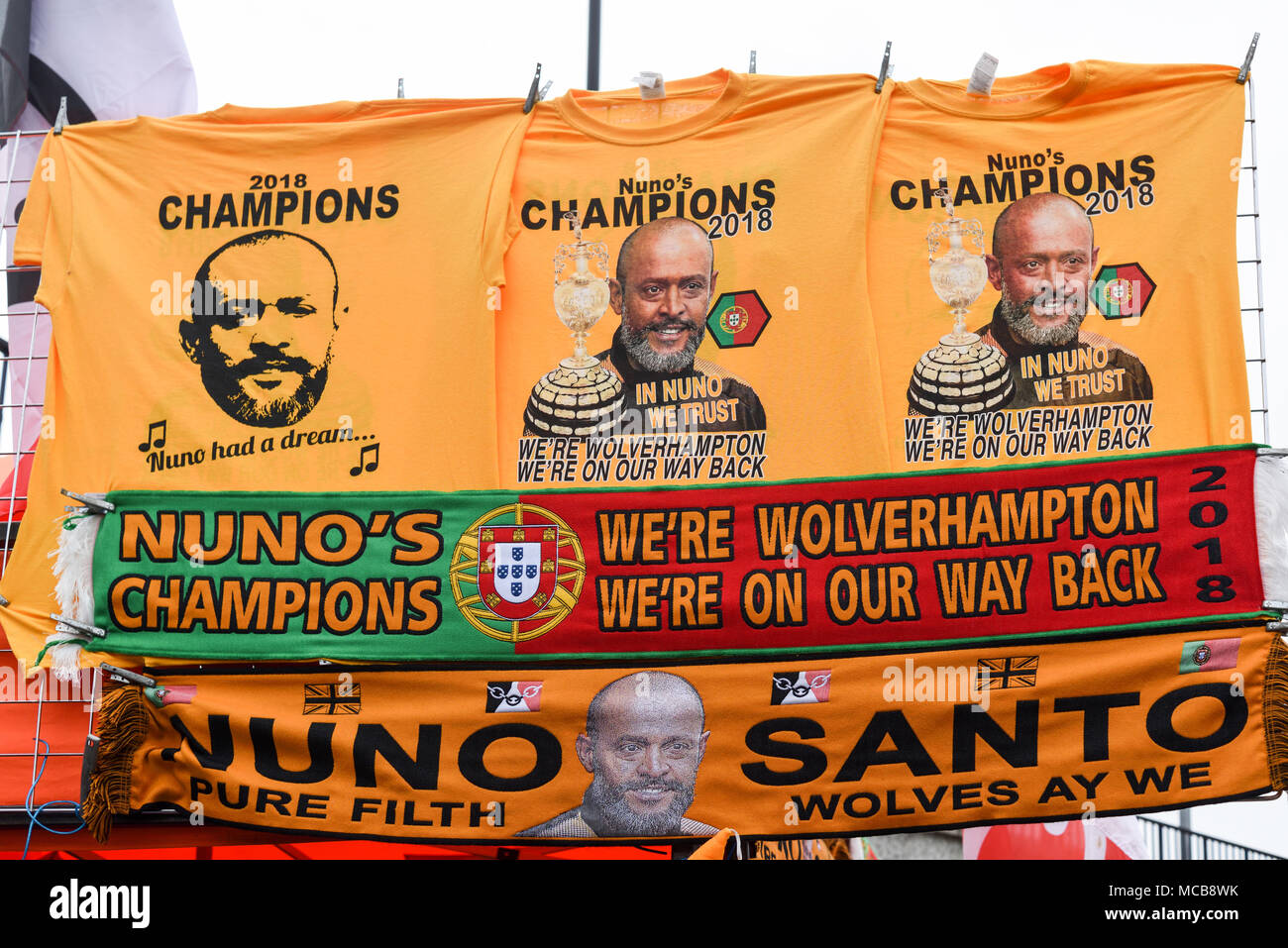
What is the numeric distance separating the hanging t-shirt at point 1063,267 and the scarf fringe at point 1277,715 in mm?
688

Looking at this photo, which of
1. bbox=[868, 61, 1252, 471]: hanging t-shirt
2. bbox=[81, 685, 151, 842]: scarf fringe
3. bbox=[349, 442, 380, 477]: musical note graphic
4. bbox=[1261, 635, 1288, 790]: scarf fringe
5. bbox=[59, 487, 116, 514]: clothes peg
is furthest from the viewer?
bbox=[349, 442, 380, 477]: musical note graphic

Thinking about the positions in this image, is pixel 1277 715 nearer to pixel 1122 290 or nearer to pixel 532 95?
pixel 1122 290

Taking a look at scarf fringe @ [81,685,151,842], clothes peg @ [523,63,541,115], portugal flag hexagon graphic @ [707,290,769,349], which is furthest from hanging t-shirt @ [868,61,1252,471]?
scarf fringe @ [81,685,151,842]

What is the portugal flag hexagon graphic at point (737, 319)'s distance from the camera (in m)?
3.71

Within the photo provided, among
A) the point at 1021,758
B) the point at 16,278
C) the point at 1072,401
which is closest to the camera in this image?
the point at 1021,758

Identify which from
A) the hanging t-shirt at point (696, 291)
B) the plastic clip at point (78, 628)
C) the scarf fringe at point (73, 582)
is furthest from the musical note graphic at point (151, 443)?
the hanging t-shirt at point (696, 291)

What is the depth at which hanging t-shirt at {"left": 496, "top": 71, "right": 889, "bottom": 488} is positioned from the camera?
363 centimetres

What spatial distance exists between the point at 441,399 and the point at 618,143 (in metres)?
1.09

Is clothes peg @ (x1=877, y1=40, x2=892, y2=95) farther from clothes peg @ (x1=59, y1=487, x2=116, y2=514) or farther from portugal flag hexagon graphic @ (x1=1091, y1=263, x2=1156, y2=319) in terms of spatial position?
clothes peg @ (x1=59, y1=487, x2=116, y2=514)

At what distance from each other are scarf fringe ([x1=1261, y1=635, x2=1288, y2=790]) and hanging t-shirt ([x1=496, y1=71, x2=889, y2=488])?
1251 mm

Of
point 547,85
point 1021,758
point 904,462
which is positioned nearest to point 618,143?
point 547,85

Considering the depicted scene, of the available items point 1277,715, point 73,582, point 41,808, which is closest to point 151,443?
point 73,582

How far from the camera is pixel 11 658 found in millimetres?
3746

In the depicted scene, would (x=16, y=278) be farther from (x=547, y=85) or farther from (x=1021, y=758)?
(x=1021, y=758)
